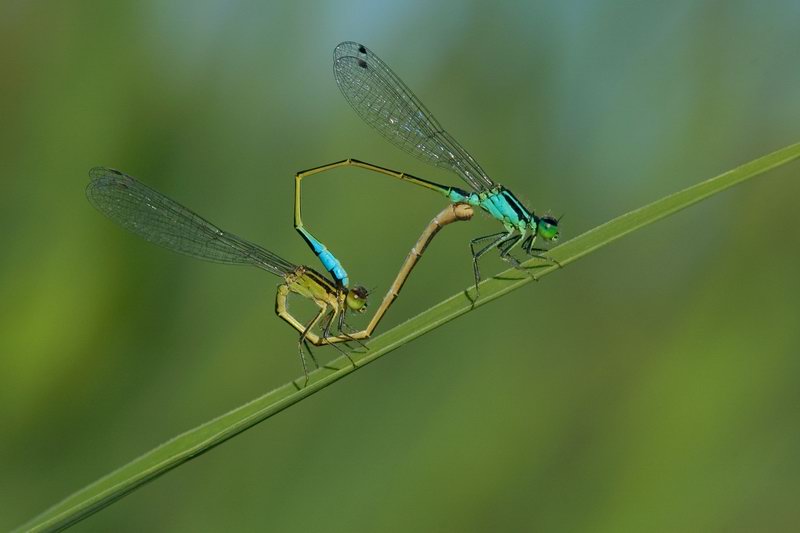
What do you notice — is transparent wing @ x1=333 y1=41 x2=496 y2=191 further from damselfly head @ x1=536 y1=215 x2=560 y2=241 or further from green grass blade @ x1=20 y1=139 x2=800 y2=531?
green grass blade @ x1=20 y1=139 x2=800 y2=531

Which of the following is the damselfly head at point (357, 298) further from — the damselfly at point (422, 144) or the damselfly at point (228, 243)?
the damselfly at point (422, 144)

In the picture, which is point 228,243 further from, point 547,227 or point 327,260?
point 547,227

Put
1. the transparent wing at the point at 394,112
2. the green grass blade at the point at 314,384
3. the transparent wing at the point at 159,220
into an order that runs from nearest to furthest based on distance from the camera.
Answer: the green grass blade at the point at 314,384 → the transparent wing at the point at 159,220 → the transparent wing at the point at 394,112

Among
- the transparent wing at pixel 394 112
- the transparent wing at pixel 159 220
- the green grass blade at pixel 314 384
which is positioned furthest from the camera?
the transparent wing at pixel 394 112

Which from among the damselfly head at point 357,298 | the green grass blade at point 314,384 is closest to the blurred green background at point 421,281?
the damselfly head at point 357,298

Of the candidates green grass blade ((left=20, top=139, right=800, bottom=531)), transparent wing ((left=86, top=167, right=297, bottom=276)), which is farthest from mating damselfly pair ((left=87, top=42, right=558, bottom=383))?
green grass blade ((left=20, top=139, right=800, bottom=531))

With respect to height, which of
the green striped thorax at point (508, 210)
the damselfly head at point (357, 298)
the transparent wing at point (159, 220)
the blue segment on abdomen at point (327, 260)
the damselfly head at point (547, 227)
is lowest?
the damselfly head at point (547, 227)

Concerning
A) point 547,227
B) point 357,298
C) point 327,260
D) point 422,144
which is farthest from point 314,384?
point 422,144

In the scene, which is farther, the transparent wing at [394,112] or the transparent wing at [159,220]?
the transparent wing at [394,112]

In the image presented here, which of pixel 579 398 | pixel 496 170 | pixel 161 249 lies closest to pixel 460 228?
pixel 496 170
